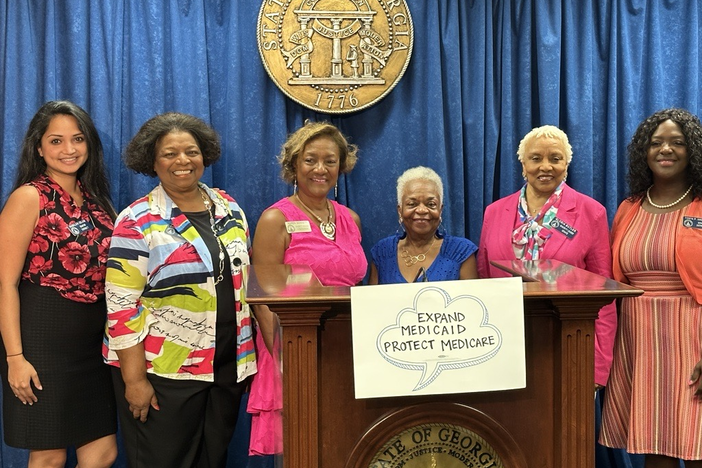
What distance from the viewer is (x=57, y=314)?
2250 millimetres

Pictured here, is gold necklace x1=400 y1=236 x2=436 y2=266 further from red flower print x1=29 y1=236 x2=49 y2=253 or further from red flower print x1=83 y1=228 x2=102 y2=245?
red flower print x1=29 y1=236 x2=49 y2=253

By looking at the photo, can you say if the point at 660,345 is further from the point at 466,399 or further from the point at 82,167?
the point at 82,167

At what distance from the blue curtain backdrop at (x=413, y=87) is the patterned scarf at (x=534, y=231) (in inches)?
20.5

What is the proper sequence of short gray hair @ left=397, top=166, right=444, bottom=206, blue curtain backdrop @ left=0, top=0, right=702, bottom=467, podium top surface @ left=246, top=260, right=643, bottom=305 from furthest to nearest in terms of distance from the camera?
1. blue curtain backdrop @ left=0, top=0, right=702, bottom=467
2. short gray hair @ left=397, top=166, right=444, bottom=206
3. podium top surface @ left=246, top=260, right=643, bottom=305

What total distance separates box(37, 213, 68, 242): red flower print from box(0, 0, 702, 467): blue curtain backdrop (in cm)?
63

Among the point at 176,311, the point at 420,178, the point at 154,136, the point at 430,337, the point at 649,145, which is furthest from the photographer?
the point at 420,178

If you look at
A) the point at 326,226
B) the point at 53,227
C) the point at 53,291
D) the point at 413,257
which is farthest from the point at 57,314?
the point at 413,257

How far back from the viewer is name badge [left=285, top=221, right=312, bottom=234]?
236 cm

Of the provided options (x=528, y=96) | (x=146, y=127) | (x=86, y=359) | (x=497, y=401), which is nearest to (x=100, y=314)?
(x=86, y=359)

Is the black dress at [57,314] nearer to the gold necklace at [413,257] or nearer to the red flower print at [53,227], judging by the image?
the red flower print at [53,227]

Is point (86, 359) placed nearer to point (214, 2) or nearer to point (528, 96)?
point (214, 2)

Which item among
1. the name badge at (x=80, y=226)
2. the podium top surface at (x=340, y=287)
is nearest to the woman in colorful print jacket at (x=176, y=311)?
the name badge at (x=80, y=226)

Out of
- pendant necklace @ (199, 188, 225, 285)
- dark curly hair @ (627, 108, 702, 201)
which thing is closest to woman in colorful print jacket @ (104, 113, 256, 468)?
pendant necklace @ (199, 188, 225, 285)

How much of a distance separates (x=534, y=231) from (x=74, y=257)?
1.60m
